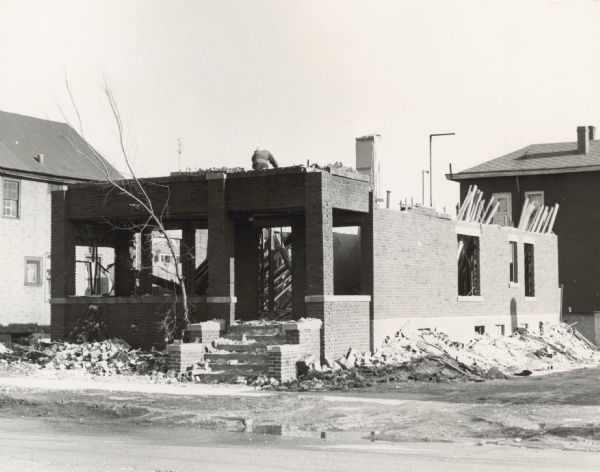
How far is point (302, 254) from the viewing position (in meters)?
26.4

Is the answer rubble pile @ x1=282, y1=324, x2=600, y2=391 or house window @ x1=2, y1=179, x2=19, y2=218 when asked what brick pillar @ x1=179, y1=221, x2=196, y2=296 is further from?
house window @ x1=2, y1=179, x2=19, y2=218

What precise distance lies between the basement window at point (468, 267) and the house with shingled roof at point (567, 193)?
8759 mm

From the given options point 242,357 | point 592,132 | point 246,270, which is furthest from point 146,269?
point 592,132

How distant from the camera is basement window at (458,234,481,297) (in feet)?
104

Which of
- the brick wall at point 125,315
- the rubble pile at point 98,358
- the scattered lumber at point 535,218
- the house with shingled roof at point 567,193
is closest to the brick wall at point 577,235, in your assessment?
the house with shingled roof at point 567,193

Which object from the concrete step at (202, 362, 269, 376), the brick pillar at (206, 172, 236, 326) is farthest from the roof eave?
the concrete step at (202, 362, 269, 376)

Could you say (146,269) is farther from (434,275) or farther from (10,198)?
(10,198)

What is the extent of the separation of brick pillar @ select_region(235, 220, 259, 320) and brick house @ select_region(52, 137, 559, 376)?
0.04 metres

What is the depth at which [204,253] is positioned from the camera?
3111cm

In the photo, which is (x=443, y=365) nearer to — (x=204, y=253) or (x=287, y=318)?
(x=287, y=318)

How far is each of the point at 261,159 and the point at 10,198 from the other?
15.6 m

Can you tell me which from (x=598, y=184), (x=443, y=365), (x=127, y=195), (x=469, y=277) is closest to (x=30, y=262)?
(x=127, y=195)

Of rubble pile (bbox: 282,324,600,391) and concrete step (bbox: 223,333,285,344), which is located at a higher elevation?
concrete step (bbox: 223,333,285,344)

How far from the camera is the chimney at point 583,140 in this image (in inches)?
1786
